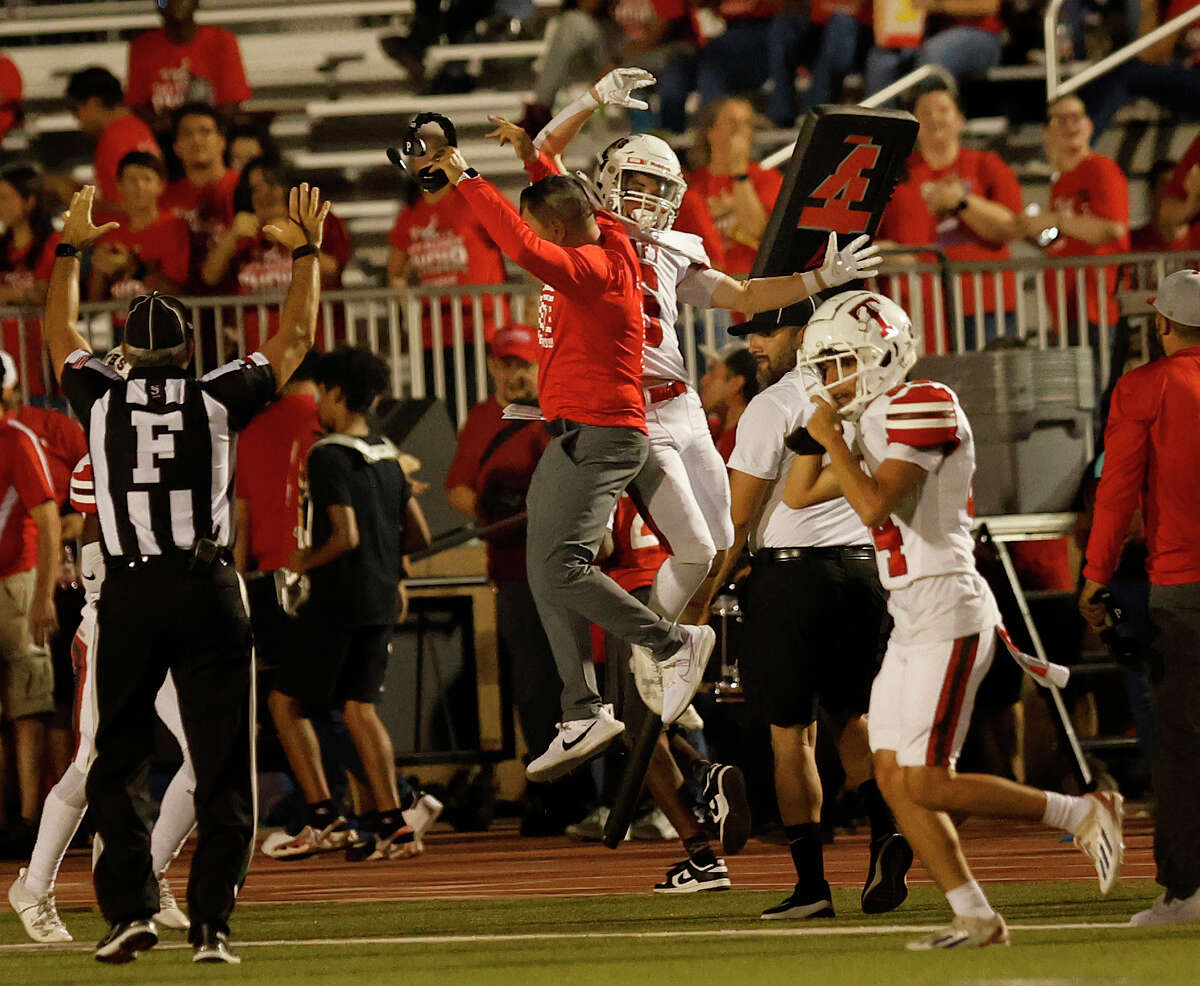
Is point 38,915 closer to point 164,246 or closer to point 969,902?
point 969,902

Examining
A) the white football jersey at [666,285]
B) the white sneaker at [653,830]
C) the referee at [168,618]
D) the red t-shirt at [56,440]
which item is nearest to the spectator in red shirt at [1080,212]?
the white sneaker at [653,830]

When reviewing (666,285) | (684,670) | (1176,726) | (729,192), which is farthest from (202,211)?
(1176,726)

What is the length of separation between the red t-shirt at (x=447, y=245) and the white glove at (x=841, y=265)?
4.97 meters

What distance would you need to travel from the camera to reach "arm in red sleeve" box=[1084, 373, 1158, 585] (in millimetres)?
7043

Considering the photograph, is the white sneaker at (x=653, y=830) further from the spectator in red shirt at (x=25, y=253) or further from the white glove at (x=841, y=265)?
the spectator in red shirt at (x=25, y=253)

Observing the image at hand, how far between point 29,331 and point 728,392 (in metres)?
4.20

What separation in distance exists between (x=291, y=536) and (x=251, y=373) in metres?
4.42

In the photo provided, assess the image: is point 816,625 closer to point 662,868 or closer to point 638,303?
point 638,303

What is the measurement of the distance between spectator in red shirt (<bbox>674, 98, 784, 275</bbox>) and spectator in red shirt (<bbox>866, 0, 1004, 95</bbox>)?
193cm

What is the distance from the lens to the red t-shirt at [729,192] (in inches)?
484

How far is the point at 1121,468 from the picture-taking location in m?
7.08

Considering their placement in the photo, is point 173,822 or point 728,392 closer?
point 173,822

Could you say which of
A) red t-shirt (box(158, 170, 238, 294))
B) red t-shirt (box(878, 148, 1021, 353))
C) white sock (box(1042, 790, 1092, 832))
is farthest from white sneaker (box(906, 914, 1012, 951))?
red t-shirt (box(158, 170, 238, 294))

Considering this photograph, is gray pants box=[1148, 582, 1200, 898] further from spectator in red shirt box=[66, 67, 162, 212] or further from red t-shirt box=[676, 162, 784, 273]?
spectator in red shirt box=[66, 67, 162, 212]
